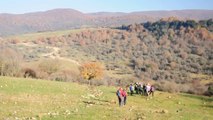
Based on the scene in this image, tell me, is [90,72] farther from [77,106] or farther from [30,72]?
[77,106]

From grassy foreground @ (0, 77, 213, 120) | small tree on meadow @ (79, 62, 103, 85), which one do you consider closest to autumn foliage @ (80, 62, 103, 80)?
small tree on meadow @ (79, 62, 103, 85)

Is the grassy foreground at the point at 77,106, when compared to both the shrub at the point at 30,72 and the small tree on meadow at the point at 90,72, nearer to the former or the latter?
the small tree on meadow at the point at 90,72

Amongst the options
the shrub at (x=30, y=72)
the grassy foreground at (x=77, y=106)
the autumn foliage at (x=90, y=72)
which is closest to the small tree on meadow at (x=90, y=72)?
the autumn foliage at (x=90, y=72)

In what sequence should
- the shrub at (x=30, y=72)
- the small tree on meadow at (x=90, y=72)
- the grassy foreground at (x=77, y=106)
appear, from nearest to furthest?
1. the grassy foreground at (x=77, y=106)
2. the shrub at (x=30, y=72)
3. the small tree on meadow at (x=90, y=72)

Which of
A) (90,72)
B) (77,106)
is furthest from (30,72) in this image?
(77,106)

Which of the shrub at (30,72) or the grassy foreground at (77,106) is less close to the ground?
the grassy foreground at (77,106)

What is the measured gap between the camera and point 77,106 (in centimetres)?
3675

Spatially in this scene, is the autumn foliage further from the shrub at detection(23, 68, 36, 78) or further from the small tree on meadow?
the shrub at detection(23, 68, 36, 78)

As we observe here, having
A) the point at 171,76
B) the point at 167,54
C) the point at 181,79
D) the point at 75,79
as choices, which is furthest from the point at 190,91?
the point at 167,54

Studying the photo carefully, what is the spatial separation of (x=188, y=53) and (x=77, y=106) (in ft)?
492

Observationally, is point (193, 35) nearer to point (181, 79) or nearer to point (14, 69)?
point (181, 79)

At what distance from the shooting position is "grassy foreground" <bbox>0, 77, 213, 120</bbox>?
31625mm

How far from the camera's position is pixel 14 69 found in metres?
75.6

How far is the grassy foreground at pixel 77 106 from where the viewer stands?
1245 inches
